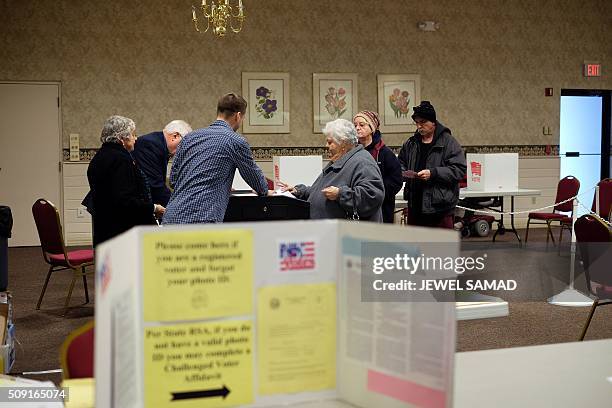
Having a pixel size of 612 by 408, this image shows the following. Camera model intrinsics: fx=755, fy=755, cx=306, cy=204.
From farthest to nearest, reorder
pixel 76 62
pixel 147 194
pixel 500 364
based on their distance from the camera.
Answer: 1. pixel 76 62
2. pixel 147 194
3. pixel 500 364

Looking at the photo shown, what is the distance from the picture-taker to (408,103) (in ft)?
37.1

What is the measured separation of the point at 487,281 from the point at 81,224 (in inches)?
224

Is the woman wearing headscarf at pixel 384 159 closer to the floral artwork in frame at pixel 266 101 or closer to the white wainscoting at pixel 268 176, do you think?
the white wainscoting at pixel 268 176

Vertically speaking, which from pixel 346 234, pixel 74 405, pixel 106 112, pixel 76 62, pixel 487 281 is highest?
pixel 76 62

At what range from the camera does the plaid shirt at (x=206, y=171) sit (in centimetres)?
405

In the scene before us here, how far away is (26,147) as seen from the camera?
10078 millimetres

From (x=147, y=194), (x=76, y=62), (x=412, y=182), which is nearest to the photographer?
(x=147, y=194)

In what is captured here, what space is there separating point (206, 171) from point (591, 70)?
385 inches

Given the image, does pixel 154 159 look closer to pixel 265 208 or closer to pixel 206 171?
pixel 265 208

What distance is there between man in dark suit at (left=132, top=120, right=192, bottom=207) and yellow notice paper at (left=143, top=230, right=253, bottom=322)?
4684 millimetres

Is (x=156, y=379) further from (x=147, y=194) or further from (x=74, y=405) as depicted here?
(x=147, y=194)

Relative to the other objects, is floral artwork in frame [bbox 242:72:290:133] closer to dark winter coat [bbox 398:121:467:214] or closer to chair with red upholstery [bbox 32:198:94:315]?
chair with red upholstery [bbox 32:198:94:315]

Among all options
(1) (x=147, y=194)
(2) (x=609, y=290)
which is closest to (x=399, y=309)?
(2) (x=609, y=290)

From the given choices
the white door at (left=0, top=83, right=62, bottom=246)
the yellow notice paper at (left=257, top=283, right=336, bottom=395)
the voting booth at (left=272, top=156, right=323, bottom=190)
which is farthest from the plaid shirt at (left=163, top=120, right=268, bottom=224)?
the white door at (left=0, top=83, right=62, bottom=246)
